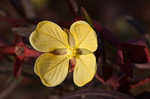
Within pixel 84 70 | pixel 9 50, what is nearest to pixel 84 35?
pixel 84 70

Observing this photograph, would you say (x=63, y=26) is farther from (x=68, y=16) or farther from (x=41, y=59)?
(x=68, y=16)

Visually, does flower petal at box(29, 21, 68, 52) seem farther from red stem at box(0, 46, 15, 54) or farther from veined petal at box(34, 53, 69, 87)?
red stem at box(0, 46, 15, 54)

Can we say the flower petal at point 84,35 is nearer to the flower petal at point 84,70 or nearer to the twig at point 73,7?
the flower petal at point 84,70

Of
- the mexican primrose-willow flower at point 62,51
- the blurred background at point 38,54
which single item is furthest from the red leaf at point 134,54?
the mexican primrose-willow flower at point 62,51

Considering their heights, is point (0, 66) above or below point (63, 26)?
below

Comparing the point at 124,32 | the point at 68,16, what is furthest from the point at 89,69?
the point at 68,16

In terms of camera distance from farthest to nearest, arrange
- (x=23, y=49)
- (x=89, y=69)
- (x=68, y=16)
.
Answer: (x=68, y=16) < (x=23, y=49) < (x=89, y=69)

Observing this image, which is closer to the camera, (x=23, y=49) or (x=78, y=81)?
(x=78, y=81)
